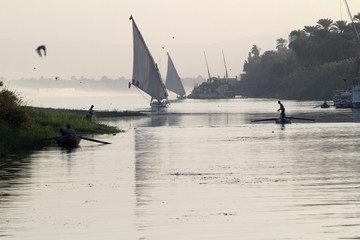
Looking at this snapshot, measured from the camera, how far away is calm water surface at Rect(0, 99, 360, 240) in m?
18.9

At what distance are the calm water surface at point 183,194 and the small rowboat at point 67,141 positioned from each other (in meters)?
2.25

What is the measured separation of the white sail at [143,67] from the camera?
438 feet

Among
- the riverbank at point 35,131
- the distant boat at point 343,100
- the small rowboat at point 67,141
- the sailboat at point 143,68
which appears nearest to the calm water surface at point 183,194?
the riverbank at point 35,131

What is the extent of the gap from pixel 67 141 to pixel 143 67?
8976cm

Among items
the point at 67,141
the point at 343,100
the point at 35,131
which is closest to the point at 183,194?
the point at 67,141

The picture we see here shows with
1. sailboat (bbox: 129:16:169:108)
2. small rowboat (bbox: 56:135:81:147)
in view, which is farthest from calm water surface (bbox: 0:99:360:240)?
sailboat (bbox: 129:16:169:108)

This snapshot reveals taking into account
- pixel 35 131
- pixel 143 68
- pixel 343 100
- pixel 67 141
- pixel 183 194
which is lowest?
pixel 183 194

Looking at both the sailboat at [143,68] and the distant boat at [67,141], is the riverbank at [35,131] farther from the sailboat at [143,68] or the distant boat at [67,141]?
the sailboat at [143,68]

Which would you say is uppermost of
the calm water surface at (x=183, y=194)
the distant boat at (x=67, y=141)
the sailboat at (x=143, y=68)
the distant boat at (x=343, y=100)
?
the sailboat at (x=143, y=68)

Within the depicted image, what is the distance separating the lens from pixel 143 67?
138500mm

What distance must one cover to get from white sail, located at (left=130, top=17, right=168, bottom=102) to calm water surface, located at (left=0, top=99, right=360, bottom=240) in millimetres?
86693

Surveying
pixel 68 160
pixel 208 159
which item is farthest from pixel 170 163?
pixel 68 160

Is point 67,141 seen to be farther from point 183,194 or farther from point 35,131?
point 183,194

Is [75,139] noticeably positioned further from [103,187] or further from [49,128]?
[103,187]
